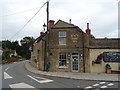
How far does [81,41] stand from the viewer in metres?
A: 20.8

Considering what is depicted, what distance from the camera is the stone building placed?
2034cm

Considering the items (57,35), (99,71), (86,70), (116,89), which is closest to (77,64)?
(86,70)

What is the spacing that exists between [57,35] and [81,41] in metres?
3.07

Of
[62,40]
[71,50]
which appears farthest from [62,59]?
[62,40]

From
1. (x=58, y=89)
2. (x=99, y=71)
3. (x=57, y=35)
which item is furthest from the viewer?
(x=57, y=35)

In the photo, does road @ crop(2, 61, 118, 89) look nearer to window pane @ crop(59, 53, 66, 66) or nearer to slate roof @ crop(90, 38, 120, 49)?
window pane @ crop(59, 53, 66, 66)

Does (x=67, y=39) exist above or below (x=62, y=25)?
below

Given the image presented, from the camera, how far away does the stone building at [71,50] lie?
2034cm

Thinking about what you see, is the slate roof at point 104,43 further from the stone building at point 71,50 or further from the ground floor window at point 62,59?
the ground floor window at point 62,59

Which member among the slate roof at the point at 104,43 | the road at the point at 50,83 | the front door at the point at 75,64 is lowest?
the road at the point at 50,83

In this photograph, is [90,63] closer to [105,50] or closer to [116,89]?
[105,50]

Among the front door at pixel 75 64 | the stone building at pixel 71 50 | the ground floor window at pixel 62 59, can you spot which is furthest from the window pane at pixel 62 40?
the front door at pixel 75 64

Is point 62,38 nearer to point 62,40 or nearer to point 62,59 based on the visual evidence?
point 62,40

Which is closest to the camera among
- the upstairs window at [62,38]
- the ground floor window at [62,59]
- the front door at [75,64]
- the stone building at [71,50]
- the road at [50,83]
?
the road at [50,83]
